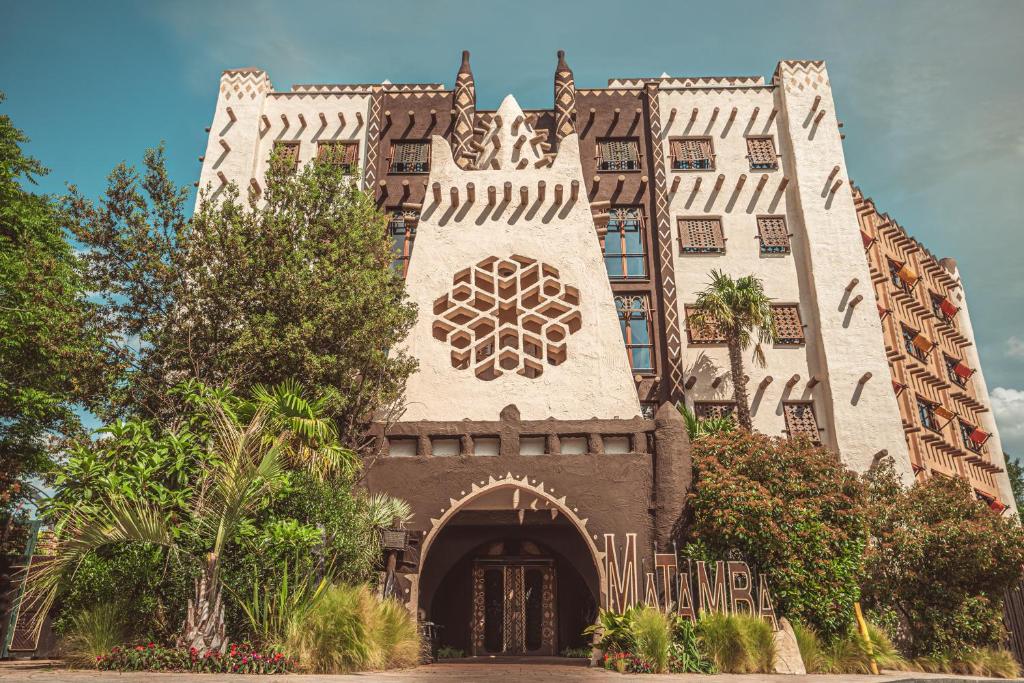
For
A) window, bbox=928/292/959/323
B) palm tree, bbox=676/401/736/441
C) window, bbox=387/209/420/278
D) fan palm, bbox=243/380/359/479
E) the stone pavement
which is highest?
window, bbox=928/292/959/323

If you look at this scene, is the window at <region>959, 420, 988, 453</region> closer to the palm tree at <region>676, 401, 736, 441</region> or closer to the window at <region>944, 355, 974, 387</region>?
the window at <region>944, 355, 974, 387</region>

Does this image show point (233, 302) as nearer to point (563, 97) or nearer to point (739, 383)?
point (739, 383)

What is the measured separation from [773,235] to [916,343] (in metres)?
10.7

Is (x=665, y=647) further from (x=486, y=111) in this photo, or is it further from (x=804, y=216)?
(x=486, y=111)

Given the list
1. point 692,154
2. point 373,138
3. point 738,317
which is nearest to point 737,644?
point 738,317

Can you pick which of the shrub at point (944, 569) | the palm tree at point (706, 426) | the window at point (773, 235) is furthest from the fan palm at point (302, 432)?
the window at point (773, 235)

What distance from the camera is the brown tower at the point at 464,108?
31047mm

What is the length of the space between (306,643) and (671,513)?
27.8 ft

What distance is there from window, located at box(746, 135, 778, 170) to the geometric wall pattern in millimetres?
15043

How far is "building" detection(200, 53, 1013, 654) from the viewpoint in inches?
688

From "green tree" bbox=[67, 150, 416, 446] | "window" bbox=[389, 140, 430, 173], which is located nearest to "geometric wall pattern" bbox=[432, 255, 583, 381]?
"green tree" bbox=[67, 150, 416, 446]

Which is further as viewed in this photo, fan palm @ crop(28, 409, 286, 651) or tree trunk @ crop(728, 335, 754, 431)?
tree trunk @ crop(728, 335, 754, 431)

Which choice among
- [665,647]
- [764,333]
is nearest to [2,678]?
[665,647]

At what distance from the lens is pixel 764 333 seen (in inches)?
1121
